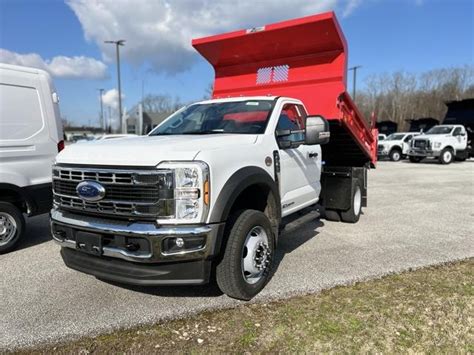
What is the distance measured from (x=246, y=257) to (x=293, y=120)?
84.7 inches

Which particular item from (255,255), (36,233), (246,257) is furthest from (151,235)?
(36,233)

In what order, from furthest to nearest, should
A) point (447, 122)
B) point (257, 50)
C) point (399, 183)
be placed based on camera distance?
point (447, 122) → point (399, 183) → point (257, 50)

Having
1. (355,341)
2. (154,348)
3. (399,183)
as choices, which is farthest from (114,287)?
(399,183)

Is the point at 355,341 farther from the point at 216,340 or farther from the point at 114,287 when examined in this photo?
the point at 114,287

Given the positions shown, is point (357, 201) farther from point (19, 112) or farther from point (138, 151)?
point (19, 112)

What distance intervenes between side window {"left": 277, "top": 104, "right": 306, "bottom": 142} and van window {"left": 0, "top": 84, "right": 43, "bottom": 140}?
3.48 m

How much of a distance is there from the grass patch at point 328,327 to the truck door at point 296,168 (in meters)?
1.30

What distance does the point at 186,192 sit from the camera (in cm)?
325

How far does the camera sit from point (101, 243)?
3459 mm

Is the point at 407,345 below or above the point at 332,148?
below

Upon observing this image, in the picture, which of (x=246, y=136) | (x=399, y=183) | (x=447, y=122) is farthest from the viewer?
(x=447, y=122)

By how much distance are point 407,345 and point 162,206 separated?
2.20m

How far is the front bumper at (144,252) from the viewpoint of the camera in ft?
10.7

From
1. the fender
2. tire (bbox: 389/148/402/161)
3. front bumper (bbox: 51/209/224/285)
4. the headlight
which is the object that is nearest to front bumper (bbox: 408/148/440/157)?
tire (bbox: 389/148/402/161)
